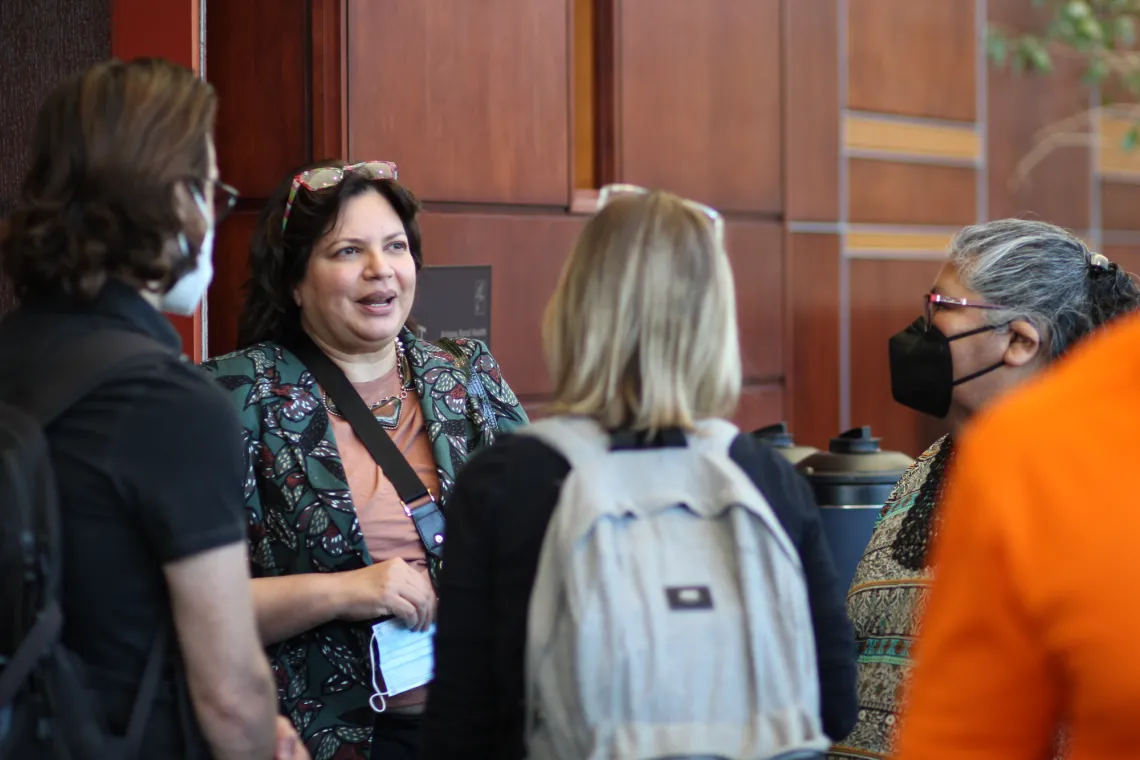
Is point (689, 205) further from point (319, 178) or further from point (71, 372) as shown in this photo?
point (319, 178)

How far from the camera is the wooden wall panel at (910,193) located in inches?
225

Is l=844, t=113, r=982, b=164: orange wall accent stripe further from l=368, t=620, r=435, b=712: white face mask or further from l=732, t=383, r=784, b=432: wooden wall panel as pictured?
l=368, t=620, r=435, b=712: white face mask

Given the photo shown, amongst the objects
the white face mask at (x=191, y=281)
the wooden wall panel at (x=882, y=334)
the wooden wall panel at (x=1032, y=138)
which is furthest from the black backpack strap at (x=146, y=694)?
the wooden wall panel at (x=1032, y=138)

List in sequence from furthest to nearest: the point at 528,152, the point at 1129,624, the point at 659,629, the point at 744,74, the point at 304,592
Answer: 1. the point at 744,74
2. the point at 528,152
3. the point at 304,592
4. the point at 659,629
5. the point at 1129,624

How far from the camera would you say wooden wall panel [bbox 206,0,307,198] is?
3719mm

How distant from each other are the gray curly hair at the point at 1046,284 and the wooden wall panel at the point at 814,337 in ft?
9.50

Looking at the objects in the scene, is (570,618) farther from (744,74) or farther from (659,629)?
(744,74)

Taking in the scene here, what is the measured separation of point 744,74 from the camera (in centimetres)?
509

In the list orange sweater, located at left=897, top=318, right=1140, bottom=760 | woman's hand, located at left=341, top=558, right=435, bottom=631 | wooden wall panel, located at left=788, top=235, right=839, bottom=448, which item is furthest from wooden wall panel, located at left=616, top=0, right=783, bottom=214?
orange sweater, located at left=897, top=318, right=1140, bottom=760

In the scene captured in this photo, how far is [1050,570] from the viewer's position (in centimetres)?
95

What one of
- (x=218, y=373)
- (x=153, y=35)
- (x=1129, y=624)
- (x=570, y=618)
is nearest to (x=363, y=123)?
(x=153, y=35)

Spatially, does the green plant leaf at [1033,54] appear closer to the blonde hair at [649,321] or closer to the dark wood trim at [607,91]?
the dark wood trim at [607,91]

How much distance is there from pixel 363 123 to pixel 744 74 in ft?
5.93

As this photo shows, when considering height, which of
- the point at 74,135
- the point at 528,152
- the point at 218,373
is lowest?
the point at 218,373
